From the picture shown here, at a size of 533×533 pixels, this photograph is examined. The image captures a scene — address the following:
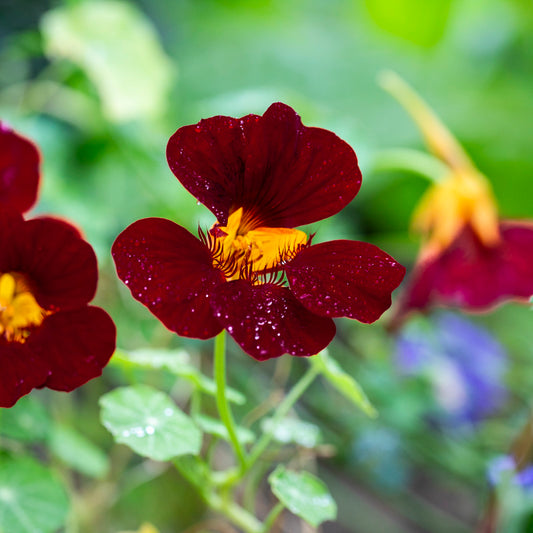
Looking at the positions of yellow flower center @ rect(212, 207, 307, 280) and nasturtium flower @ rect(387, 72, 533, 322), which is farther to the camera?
nasturtium flower @ rect(387, 72, 533, 322)

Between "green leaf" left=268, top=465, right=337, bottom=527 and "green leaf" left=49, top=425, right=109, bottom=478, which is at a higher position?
"green leaf" left=268, top=465, right=337, bottom=527

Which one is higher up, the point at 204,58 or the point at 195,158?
the point at 195,158

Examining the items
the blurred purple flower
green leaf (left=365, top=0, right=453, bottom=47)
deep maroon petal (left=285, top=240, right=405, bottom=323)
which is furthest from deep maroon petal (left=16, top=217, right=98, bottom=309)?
green leaf (left=365, top=0, right=453, bottom=47)

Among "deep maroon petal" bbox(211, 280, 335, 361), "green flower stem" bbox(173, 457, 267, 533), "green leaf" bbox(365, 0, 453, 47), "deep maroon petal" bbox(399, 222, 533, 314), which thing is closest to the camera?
"deep maroon petal" bbox(211, 280, 335, 361)

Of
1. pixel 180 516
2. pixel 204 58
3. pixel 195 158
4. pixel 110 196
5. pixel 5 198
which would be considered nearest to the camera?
pixel 195 158

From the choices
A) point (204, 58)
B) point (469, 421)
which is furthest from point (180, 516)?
point (204, 58)

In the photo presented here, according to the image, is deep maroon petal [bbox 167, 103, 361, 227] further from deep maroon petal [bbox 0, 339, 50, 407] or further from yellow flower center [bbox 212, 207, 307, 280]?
deep maroon petal [bbox 0, 339, 50, 407]

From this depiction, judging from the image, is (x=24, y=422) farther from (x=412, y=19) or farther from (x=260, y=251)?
(x=412, y=19)

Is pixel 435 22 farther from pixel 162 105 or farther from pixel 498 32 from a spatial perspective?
pixel 162 105
